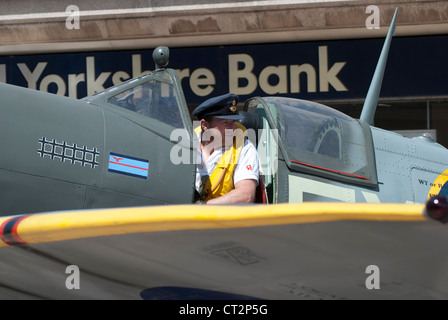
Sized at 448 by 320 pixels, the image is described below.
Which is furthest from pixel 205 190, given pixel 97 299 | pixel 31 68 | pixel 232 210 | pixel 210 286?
pixel 31 68

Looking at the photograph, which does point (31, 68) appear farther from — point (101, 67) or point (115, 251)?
point (115, 251)

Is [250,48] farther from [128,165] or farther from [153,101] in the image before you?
[128,165]

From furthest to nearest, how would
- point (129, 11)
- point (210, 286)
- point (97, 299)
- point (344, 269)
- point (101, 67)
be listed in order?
point (101, 67) < point (129, 11) < point (97, 299) < point (210, 286) < point (344, 269)

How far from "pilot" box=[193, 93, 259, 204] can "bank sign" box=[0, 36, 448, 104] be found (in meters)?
6.54

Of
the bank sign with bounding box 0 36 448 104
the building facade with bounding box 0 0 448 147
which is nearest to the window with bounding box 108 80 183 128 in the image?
the building facade with bounding box 0 0 448 147

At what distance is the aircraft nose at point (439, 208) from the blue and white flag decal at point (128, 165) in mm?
1680

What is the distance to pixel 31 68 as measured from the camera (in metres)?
10.6

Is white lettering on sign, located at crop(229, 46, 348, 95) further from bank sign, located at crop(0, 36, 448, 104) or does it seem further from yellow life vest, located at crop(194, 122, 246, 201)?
yellow life vest, located at crop(194, 122, 246, 201)

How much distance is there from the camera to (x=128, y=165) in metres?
3.45

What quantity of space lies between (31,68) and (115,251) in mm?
8469

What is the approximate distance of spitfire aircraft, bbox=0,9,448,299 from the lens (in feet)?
7.98

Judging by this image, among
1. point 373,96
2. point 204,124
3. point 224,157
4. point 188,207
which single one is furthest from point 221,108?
point 373,96

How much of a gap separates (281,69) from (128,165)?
23.1 feet

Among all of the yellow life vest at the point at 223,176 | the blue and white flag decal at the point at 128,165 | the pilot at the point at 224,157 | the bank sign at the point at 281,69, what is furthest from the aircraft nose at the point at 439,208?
the bank sign at the point at 281,69
